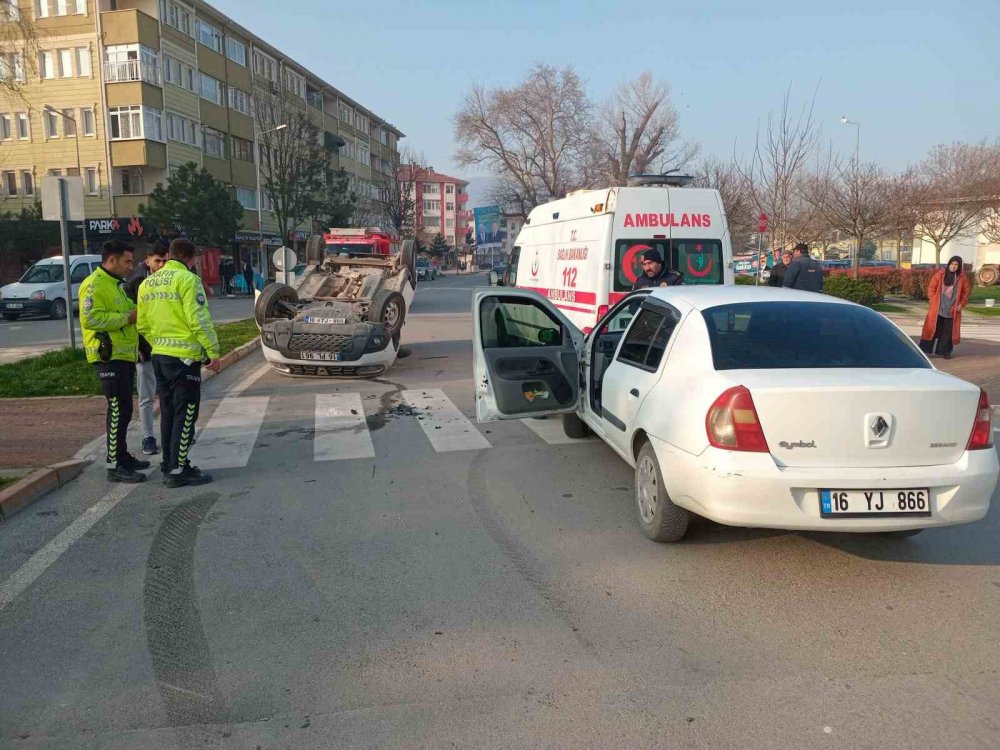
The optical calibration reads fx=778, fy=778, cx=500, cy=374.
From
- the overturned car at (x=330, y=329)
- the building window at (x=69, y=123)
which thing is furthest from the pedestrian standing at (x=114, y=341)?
the building window at (x=69, y=123)

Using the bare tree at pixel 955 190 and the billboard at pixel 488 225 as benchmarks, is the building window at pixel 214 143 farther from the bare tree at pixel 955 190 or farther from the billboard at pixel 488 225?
the bare tree at pixel 955 190

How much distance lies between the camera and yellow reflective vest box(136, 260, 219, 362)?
6098 mm

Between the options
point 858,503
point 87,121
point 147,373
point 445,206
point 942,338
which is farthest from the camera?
point 445,206

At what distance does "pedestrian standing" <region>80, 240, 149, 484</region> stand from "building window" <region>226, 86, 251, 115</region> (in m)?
45.6

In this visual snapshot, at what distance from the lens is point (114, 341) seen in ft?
20.7

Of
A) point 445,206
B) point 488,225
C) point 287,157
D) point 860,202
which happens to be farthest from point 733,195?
point 445,206

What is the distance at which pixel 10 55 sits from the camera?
14.5 metres

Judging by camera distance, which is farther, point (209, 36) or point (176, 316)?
point (209, 36)

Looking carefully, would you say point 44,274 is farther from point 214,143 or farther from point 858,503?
point 858,503

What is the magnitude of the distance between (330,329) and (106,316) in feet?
16.2

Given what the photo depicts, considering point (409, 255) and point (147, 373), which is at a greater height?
point (409, 255)

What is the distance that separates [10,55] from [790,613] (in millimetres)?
16575

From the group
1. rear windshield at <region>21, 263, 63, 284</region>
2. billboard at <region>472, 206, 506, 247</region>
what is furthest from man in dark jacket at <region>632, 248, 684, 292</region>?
billboard at <region>472, 206, 506, 247</region>

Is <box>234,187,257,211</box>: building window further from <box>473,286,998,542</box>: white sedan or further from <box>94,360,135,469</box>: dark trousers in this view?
<box>473,286,998,542</box>: white sedan
